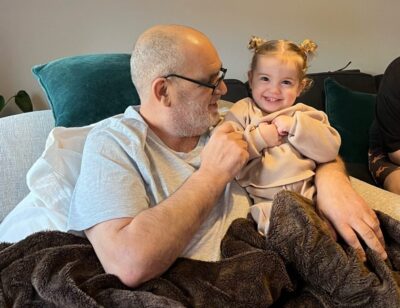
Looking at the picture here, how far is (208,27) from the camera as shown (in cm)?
276

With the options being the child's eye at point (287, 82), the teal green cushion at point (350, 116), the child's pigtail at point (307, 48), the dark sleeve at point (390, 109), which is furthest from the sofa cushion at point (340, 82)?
the child's eye at point (287, 82)

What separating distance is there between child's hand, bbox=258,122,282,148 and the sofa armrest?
0.81 metres

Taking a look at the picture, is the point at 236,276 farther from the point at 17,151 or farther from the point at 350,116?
the point at 350,116

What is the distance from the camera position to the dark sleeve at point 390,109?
179cm

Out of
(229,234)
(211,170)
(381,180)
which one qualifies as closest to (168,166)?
(211,170)

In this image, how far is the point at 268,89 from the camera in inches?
54.6

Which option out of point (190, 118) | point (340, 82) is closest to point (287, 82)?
point (190, 118)

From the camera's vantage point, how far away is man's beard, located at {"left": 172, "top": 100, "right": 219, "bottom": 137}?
130 centimetres

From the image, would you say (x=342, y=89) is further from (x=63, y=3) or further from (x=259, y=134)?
(x=63, y=3)

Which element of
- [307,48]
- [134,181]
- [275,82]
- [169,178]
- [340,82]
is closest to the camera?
[134,181]

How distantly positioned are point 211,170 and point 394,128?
3.33ft

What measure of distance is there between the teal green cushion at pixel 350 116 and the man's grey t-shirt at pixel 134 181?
125cm

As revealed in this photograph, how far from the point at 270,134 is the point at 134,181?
440 millimetres

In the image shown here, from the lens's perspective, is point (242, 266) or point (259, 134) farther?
point (259, 134)
